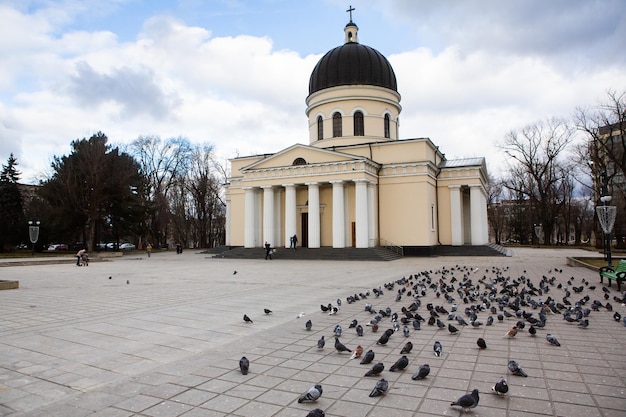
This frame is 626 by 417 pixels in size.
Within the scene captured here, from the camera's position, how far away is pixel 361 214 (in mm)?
32250

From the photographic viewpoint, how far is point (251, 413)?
3941mm

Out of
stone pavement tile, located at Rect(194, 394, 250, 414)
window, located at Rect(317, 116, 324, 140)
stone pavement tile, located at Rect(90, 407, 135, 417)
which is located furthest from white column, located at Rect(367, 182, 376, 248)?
stone pavement tile, located at Rect(90, 407, 135, 417)

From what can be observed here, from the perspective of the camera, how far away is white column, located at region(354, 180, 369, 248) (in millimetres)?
32062

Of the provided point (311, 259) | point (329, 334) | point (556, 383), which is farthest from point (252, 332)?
point (311, 259)

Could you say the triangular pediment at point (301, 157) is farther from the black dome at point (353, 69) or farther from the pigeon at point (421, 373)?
the pigeon at point (421, 373)

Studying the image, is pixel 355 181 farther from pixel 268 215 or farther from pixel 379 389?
pixel 379 389

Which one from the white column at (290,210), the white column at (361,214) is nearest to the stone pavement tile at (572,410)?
the white column at (361,214)

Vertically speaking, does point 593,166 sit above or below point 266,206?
above

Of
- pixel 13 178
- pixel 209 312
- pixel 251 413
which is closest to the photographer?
pixel 251 413

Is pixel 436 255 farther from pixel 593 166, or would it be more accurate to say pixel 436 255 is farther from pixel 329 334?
pixel 329 334

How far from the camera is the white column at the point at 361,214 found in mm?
32062

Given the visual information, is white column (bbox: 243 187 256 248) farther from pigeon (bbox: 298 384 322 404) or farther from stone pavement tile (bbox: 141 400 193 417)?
pigeon (bbox: 298 384 322 404)

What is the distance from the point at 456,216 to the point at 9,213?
46.9 m

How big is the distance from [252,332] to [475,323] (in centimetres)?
405
